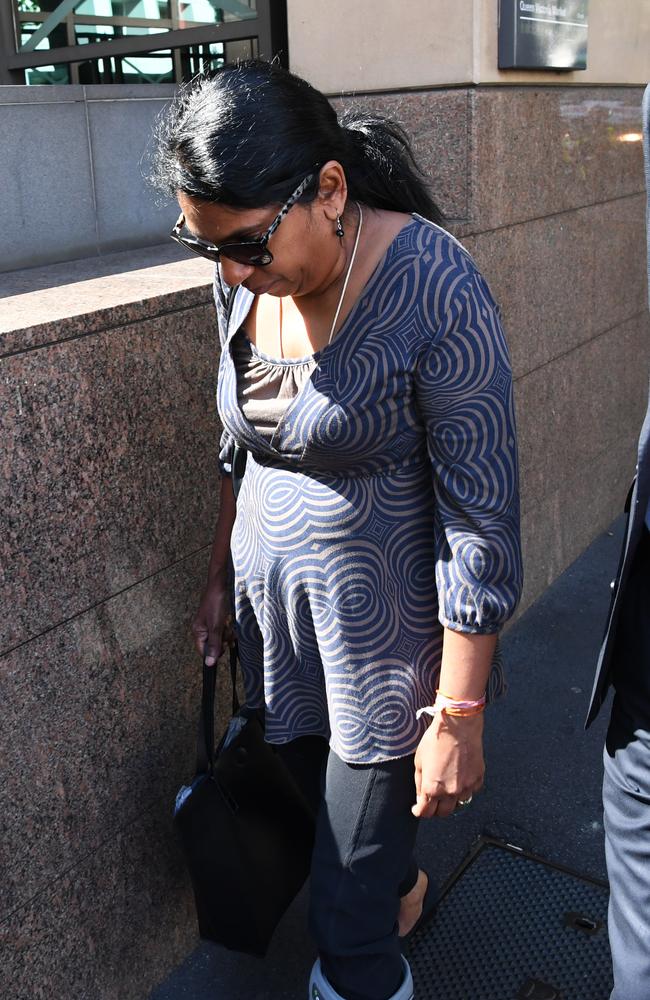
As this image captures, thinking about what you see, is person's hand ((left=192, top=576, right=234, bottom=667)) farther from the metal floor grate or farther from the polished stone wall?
the metal floor grate

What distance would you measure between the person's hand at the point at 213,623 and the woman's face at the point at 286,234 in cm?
86

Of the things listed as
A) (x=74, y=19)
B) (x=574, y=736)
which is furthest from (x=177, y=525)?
(x=74, y=19)

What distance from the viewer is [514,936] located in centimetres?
293

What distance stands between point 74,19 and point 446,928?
16.7ft

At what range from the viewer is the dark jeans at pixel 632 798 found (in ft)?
6.31

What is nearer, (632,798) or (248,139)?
(248,139)

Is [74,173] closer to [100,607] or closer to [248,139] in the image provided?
[100,607]

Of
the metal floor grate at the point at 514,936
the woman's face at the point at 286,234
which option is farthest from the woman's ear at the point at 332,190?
the metal floor grate at the point at 514,936

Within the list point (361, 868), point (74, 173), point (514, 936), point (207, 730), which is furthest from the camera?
point (74, 173)

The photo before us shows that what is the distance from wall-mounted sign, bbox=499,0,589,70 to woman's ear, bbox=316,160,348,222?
2246mm

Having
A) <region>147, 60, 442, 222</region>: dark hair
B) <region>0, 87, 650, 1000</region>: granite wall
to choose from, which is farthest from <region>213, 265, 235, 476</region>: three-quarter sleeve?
<region>147, 60, 442, 222</region>: dark hair

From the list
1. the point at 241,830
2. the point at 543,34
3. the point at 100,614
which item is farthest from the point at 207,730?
the point at 543,34

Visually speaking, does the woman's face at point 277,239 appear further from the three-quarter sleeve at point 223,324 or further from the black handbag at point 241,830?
the black handbag at point 241,830

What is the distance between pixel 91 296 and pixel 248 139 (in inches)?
36.5
